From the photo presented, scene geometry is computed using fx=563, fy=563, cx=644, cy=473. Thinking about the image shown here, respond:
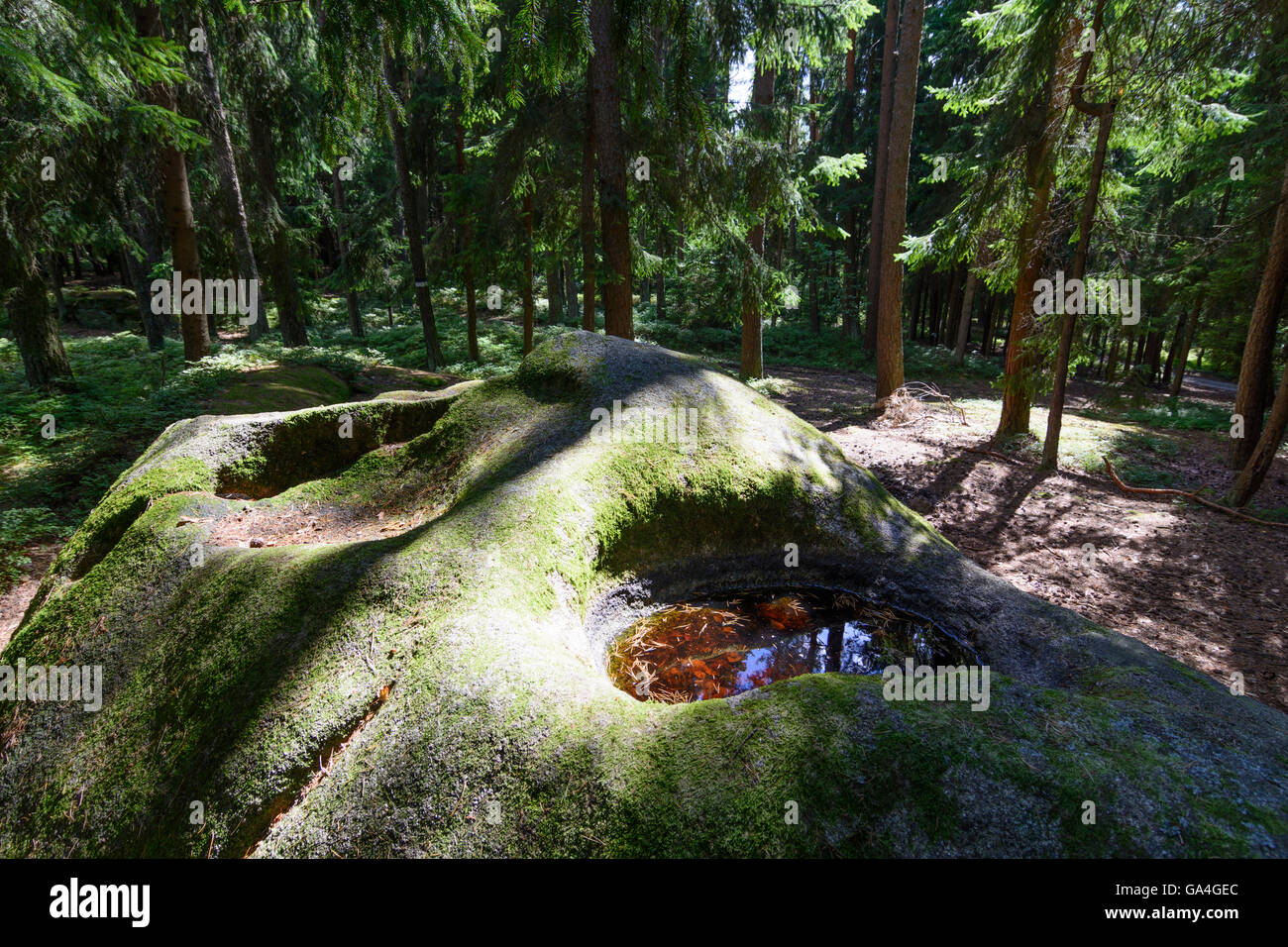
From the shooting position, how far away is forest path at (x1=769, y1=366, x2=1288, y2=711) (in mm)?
5918

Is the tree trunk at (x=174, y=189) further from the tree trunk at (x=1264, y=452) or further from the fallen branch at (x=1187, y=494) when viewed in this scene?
the tree trunk at (x=1264, y=452)

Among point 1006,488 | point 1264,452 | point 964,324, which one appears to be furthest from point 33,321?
point 964,324

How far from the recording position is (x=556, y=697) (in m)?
2.54

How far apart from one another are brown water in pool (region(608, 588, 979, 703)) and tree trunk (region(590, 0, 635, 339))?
7764mm

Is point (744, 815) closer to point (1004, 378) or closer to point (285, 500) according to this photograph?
point (285, 500)

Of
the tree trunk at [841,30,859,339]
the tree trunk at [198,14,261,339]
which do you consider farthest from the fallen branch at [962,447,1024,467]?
the tree trunk at [198,14,261,339]

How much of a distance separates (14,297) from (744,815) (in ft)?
47.3

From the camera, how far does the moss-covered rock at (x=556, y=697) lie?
6.68 ft

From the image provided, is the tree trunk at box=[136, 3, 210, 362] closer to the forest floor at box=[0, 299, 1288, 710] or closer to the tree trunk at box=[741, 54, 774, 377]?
the forest floor at box=[0, 299, 1288, 710]

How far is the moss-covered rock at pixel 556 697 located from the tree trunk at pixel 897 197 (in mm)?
9442

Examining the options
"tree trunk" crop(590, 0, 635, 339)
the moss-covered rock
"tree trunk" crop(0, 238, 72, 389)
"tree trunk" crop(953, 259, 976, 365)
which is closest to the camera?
the moss-covered rock

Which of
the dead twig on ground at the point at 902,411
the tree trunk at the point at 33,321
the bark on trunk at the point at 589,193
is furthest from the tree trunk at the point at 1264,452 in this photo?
the tree trunk at the point at 33,321

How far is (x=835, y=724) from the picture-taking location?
2266 millimetres

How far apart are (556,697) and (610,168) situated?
406 inches
